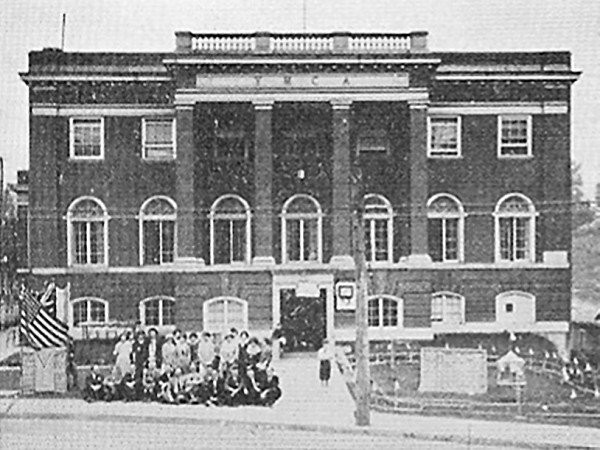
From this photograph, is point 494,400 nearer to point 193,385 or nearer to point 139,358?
point 193,385

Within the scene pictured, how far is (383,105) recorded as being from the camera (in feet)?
15.8

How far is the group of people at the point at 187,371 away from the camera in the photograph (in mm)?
4738

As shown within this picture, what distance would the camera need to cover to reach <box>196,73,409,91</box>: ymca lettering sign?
4.76m

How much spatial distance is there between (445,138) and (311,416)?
144 cm

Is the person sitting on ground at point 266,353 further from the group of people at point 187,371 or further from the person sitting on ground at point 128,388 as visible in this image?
the person sitting on ground at point 128,388

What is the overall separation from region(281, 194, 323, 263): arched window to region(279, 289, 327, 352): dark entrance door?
0.17 m

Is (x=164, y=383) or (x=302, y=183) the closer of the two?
(x=302, y=183)

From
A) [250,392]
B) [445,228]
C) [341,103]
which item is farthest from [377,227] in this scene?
[250,392]

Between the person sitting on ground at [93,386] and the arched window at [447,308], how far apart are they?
1.58 m

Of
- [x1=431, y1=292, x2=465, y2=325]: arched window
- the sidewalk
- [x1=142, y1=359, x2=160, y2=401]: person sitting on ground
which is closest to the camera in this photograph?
the sidewalk

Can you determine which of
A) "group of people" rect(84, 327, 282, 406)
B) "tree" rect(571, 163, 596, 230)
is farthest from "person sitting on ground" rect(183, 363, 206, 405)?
"tree" rect(571, 163, 596, 230)

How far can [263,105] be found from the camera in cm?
476

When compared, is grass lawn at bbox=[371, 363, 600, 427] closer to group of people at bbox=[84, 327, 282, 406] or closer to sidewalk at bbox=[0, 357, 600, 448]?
sidewalk at bbox=[0, 357, 600, 448]

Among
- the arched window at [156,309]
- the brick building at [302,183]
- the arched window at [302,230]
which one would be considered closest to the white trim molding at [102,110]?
the brick building at [302,183]
